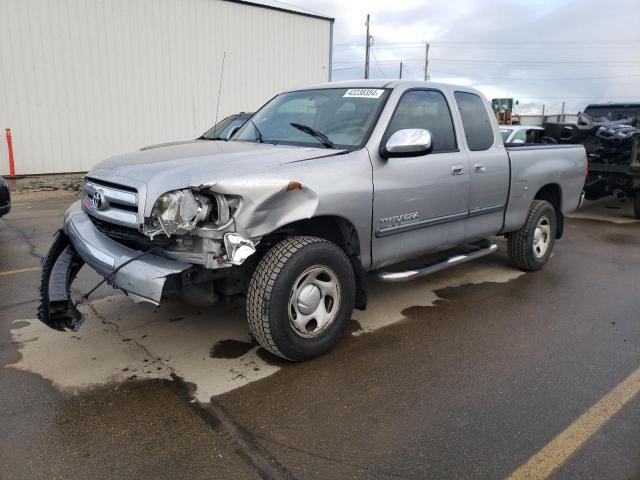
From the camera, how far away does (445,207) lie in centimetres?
458

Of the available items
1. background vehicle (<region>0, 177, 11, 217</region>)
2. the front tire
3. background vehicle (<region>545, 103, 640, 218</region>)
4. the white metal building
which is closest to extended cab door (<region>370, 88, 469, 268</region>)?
the front tire

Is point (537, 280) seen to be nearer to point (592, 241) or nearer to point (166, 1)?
point (592, 241)

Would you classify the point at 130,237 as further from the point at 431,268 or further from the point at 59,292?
the point at 431,268

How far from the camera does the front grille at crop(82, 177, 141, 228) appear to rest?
3.30 metres

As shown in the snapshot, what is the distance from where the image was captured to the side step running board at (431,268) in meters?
4.20

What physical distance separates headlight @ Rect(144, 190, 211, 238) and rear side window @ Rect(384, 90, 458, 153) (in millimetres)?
1728

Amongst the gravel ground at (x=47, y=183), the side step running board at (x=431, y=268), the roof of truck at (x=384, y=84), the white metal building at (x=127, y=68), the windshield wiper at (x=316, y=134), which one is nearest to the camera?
the windshield wiper at (x=316, y=134)

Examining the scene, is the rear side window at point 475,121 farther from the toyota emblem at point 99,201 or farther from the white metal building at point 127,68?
the white metal building at point 127,68

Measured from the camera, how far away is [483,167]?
4965 mm

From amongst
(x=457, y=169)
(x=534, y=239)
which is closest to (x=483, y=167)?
(x=457, y=169)

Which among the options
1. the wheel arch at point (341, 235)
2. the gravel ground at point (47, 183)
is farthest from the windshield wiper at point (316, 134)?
Result: the gravel ground at point (47, 183)

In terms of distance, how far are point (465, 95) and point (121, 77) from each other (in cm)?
1384

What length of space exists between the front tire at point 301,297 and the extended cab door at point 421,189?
0.50 metres

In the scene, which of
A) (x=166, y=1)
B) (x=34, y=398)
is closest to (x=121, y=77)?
(x=166, y=1)
